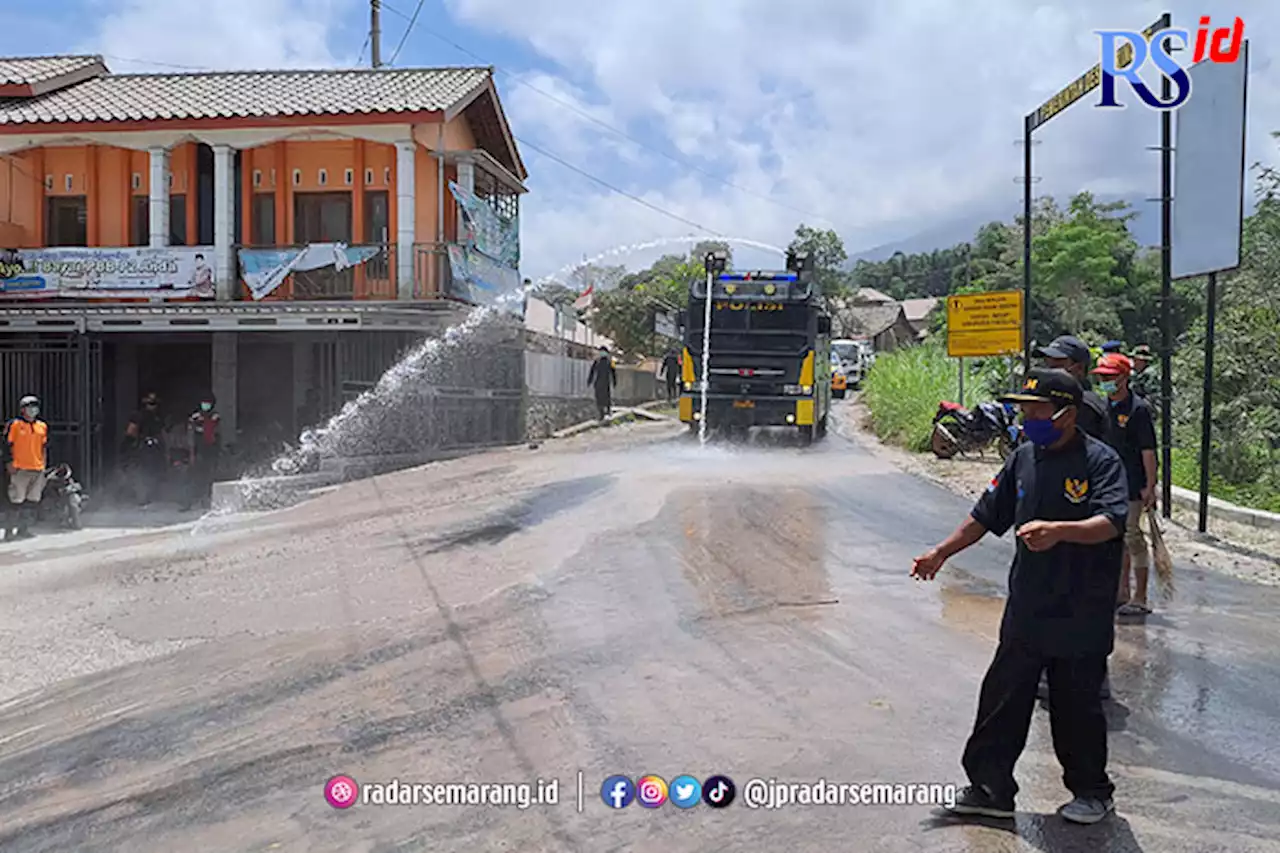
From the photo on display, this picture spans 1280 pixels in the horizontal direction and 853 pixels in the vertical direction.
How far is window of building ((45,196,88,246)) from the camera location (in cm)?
2119

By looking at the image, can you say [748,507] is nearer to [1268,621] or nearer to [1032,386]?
[1268,621]

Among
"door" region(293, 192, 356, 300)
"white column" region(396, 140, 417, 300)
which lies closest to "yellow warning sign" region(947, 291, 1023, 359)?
"white column" region(396, 140, 417, 300)

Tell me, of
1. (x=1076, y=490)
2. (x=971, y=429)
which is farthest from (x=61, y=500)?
(x=1076, y=490)

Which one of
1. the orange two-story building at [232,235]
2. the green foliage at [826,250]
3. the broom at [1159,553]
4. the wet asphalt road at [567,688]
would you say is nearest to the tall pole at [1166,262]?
the wet asphalt road at [567,688]

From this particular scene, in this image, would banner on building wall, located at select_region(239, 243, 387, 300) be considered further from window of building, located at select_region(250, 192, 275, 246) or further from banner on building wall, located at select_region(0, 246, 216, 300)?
window of building, located at select_region(250, 192, 275, 246)

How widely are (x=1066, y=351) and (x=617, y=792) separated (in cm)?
301

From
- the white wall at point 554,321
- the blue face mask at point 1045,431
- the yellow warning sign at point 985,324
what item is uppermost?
the white wall at point 554,321

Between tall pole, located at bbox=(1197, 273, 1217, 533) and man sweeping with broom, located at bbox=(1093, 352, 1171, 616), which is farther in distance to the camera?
tall pole, located at bbox=(1197, 273, 1217, 533)

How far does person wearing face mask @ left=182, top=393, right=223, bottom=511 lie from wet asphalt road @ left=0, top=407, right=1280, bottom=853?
746 cm

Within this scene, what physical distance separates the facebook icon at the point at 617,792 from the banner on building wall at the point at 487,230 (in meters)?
15.8

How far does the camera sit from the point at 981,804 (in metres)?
4.26

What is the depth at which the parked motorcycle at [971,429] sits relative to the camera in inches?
688

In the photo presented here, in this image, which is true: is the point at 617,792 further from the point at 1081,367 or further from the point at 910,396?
the point at 910,396

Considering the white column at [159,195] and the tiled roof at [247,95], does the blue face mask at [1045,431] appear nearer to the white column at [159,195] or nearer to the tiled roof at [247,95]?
the tiled roof at [247,95]
